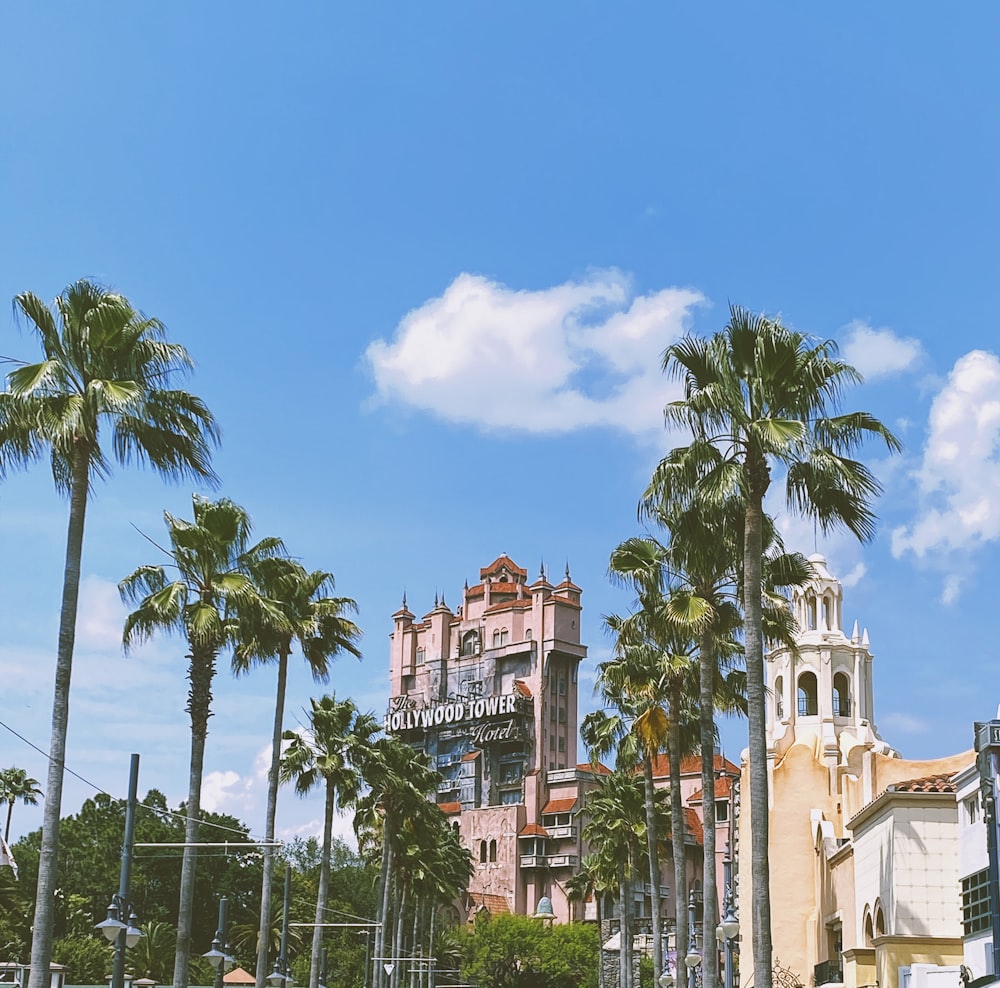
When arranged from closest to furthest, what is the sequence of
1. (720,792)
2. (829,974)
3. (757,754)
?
(757,754) → (829,974) → (720,792)

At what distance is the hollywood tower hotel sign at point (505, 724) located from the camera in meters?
129

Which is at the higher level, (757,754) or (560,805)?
(560,805)

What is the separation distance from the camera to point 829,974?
163 ft

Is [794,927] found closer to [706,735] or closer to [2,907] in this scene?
[706,735]

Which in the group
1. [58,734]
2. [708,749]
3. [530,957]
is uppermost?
[708,749]

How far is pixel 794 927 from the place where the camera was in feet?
199

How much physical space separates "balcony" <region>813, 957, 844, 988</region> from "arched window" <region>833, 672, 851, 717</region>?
51.7 ft

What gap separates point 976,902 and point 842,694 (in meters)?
34.0

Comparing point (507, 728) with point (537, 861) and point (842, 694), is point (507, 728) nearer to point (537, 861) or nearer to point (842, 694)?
point (537, 861)

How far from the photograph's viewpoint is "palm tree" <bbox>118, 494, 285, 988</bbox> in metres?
33.2

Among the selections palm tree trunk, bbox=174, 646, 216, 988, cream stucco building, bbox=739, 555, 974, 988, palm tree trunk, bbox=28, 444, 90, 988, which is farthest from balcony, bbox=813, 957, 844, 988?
palm tree trunk, bbox=28, 444, 90, 988

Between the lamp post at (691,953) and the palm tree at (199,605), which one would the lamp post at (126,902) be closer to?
the palm tree at (199,605)

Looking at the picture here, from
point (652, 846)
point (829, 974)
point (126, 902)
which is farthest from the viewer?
point (829, 974)

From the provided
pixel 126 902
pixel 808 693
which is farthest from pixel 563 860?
pixel 126 902
